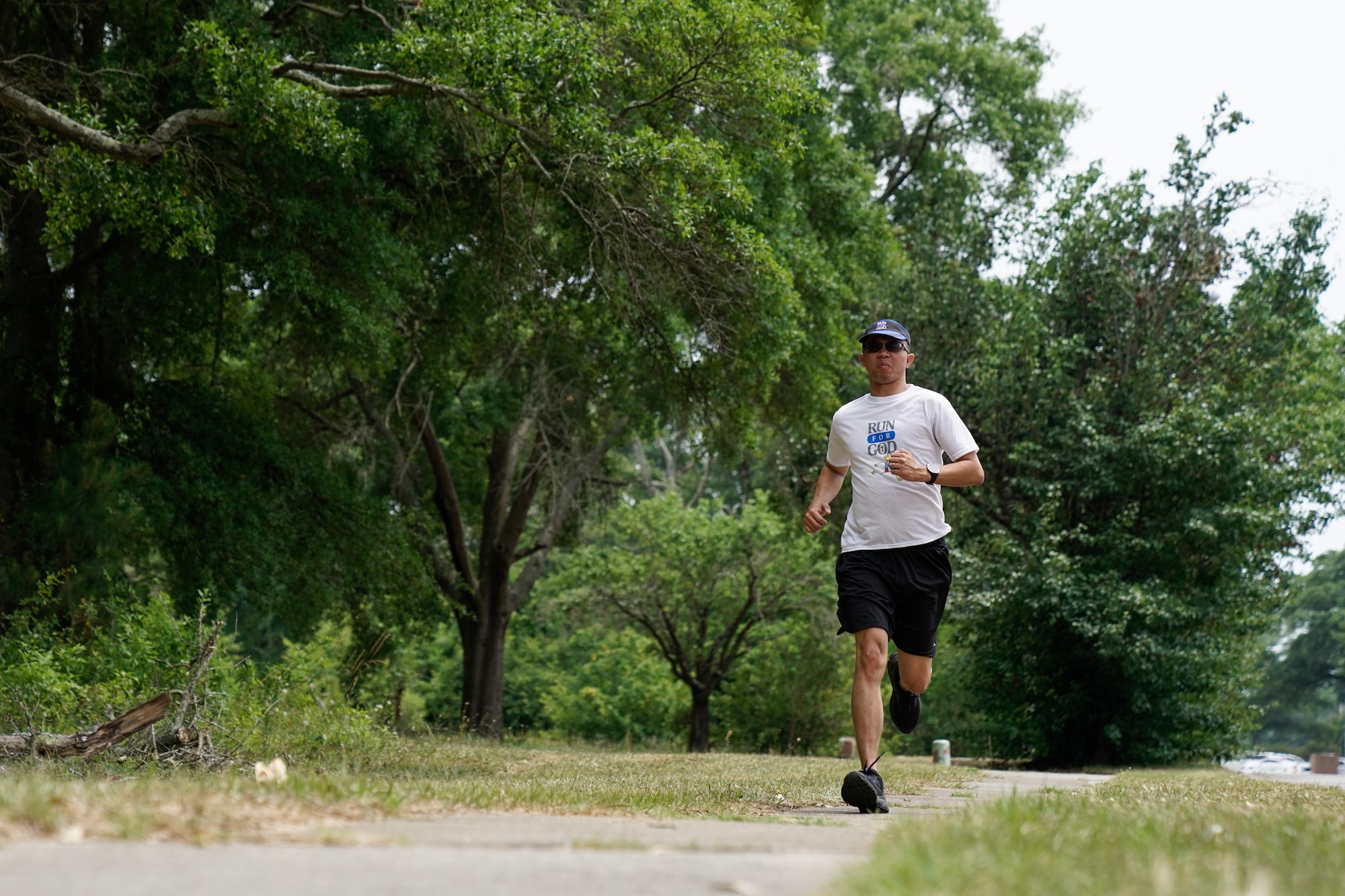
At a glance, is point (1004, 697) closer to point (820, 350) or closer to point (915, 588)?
point (820, 350)

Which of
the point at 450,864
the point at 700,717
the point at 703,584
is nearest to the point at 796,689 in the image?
the point at 700,717

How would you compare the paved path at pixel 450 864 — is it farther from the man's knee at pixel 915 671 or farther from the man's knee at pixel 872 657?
the man's knee at pixel 915 671

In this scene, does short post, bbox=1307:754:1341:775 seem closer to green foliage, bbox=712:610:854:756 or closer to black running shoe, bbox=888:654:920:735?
green foliage, bbox=712:610:854:756

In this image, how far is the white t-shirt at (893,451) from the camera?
604cm

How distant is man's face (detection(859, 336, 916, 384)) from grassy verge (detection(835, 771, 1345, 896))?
225 centimetres

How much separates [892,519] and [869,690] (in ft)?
2.66

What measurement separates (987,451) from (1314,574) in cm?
4971

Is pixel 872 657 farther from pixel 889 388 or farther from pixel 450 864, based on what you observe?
A: pixel 450 864

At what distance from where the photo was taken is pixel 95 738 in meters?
6.92

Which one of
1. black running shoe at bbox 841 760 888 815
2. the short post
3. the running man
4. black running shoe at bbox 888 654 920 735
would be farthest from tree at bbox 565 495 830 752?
black running shoe at bbox 841 760 888 815

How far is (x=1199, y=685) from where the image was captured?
17875 mm

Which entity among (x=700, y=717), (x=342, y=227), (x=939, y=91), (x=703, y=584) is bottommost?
(x=700, y=717)

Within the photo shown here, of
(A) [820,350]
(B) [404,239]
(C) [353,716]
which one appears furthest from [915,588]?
(A) [820,350]

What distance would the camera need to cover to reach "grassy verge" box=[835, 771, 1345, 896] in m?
2.27
